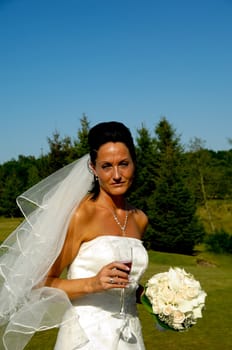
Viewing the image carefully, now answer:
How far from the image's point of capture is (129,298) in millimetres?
3648

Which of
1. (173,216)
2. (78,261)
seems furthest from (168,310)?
(173,216)

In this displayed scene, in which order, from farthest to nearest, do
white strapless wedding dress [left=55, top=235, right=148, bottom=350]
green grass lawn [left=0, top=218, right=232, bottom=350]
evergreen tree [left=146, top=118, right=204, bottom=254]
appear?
evergreen tree [left=146, top=118, right=204, bottom=254]
green grass lawn [left=0, top=218, right=232, bottom=350]
white strapless wedding dress [left=55, top=235, right=148, bottom=350]

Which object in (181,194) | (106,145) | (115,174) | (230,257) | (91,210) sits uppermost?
(106,145)

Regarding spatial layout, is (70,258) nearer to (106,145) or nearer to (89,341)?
(89,341)

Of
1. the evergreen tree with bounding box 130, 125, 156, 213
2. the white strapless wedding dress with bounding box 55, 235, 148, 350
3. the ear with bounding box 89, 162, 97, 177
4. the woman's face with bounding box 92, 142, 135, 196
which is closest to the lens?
the white strapless wedding dress with bounding box 55, 235, 148, 350

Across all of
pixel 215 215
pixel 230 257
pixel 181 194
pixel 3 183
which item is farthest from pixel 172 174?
pixel 3 183

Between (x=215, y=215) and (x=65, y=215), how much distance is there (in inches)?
1404

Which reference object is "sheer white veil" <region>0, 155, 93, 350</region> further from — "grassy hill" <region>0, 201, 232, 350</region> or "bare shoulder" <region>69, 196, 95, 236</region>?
"grassy hill" <region>0, 201, 232, 350</region>

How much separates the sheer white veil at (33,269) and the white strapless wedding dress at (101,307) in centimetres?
13

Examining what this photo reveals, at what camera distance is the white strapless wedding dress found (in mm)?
3455

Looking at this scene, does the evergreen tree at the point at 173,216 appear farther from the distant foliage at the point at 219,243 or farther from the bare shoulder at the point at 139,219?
the bare shoulder at the point at 139,219

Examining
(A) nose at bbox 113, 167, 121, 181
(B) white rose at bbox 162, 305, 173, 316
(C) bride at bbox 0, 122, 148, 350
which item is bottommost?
(B) white rose at bbox 162, 305, 173, 316

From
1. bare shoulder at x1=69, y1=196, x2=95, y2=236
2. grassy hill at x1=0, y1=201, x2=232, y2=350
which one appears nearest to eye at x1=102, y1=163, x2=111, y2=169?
bare shoulder at x1=69, y1=196, x2=95, y2=236

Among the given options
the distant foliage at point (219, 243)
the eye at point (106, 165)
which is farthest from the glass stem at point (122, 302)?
the distant foliage at point (219, 243)
